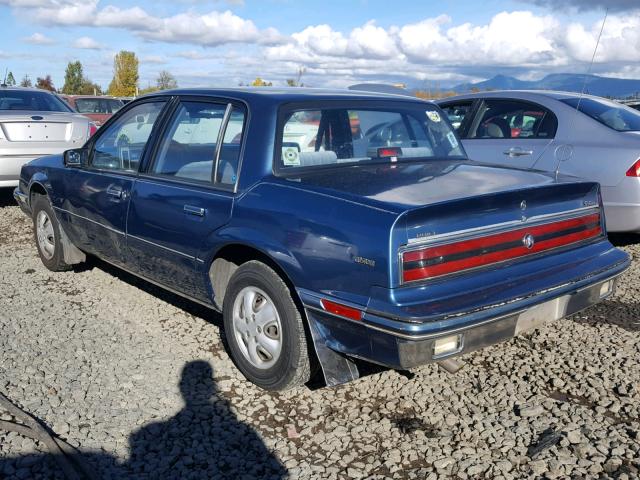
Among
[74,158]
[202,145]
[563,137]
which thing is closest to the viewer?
[202,145]

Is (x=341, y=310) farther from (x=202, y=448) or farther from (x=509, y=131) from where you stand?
(x=509, y=131)

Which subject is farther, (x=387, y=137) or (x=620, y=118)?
(x=620, y=118)

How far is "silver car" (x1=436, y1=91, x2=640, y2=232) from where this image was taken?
5809 mm

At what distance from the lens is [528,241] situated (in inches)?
131

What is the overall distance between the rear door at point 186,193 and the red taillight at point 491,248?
121 centimetres

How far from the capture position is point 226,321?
383 centimetres

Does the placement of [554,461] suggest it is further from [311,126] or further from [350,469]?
[311,126]

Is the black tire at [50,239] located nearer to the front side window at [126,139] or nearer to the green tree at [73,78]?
the front side window at [126,139]

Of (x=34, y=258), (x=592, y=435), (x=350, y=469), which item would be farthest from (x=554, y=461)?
(x=34, y=258)

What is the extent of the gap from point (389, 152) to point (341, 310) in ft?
4.61

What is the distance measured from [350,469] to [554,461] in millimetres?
894

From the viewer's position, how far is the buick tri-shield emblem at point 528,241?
131 inches

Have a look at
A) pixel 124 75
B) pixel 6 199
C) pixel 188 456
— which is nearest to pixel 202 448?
pixel 188 456

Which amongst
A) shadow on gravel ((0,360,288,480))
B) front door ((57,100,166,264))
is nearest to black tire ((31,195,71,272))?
front door ((57,100,166,264))
